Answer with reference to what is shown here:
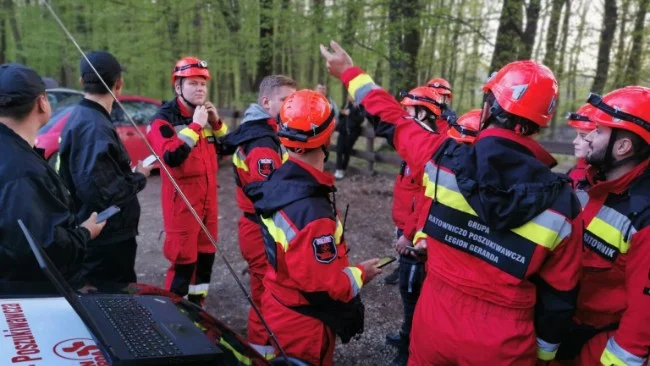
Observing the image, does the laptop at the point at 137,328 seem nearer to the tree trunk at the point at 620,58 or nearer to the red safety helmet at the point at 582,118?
the red safety helmet at the point at 582,118

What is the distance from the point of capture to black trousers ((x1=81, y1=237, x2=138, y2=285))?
3.54 metres

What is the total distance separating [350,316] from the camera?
2516 mm

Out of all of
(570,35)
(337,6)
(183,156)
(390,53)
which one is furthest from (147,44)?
(183,156)

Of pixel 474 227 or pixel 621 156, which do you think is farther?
pixel 621 156

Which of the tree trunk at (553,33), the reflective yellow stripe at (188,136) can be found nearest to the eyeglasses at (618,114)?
the reflective yellow stripe at (188,136)

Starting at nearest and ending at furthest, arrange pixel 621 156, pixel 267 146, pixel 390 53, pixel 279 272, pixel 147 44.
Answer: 1. pixel 621 156
2. pixel 279 272
3. pixel 267 146
4. pixel 390 53
5. pixel 147 44

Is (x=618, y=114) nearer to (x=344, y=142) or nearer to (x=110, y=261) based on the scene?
(x=110, y=261)

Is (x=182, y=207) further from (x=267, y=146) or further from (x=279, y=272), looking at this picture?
(x=279, y=272)

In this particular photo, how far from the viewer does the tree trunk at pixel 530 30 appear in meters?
9.67

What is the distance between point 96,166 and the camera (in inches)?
129

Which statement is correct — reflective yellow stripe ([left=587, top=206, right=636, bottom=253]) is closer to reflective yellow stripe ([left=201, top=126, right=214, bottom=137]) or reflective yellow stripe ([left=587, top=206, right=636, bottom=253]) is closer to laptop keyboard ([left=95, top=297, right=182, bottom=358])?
laptop keyboard ([left=95, top=297, right=182, bottom=358])

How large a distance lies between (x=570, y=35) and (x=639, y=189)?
10218 millimetres

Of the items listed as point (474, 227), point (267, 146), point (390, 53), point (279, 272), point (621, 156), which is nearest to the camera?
point (474, 227)

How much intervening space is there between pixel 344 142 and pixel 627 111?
889cm
